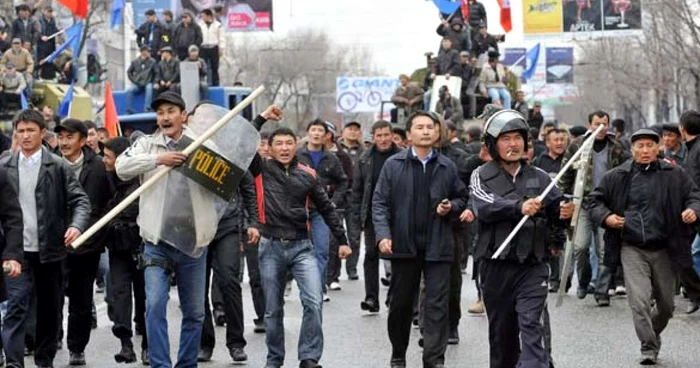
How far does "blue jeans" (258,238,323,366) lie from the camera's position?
11.8 m

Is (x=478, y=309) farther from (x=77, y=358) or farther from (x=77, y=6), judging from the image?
(x=77, y=6)

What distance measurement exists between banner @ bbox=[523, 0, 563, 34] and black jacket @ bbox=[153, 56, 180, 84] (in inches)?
1167

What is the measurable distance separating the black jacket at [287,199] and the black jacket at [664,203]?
80.1 inches

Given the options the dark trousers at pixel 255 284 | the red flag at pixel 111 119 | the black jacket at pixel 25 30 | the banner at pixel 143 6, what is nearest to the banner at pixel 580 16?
the banner at pixel 143 6

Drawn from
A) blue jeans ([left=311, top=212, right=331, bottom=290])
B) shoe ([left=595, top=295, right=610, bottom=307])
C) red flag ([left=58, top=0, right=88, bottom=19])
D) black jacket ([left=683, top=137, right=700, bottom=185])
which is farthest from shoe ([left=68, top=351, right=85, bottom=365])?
red flag ([left=58, top=0, right=88, bottom=19])

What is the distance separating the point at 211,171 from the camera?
10.4 meters

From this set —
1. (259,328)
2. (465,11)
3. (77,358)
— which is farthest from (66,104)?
(77,358)

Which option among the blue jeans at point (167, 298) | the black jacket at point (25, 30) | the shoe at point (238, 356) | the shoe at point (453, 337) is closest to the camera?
the blue jeans at point (167, 298)

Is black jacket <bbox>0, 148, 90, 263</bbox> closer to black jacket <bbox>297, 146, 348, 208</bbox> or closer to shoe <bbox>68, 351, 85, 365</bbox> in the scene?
shoe <bbox>68, 351, 85, 365</bbox>

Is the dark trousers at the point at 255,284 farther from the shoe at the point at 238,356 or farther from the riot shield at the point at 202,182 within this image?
the riot shield at the point at 202,182

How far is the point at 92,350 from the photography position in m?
13.5

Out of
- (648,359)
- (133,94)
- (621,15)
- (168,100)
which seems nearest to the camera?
(168,100)

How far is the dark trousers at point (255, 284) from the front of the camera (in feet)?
47.8

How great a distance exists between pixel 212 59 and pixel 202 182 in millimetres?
20054
